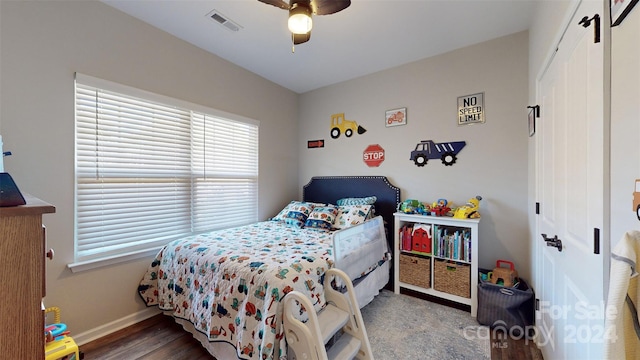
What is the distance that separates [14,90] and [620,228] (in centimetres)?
322

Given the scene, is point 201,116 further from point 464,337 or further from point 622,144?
point 464,337

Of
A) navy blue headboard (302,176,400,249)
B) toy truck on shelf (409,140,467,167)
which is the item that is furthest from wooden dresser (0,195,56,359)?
toy truck on shelf (409,140,467,167)

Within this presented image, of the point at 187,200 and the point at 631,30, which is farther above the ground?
the point at 631,30

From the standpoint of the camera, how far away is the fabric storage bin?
1.89m

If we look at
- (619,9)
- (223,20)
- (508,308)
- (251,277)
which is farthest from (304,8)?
(508,308)

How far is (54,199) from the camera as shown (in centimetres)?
174

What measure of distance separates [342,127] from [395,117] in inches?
30.1

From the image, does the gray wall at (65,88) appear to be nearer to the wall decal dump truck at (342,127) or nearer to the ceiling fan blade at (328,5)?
the ceiling fan blade at (328,5)

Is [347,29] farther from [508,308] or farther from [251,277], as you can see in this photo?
[508,308]

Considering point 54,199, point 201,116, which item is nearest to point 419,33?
point 201,116

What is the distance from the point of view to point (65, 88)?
179 cm

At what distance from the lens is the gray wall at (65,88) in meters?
1.61

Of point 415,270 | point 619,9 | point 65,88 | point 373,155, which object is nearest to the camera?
point 619,9

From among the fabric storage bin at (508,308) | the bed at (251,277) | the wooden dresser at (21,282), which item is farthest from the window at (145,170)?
the fabric storage bin at (508,308)
